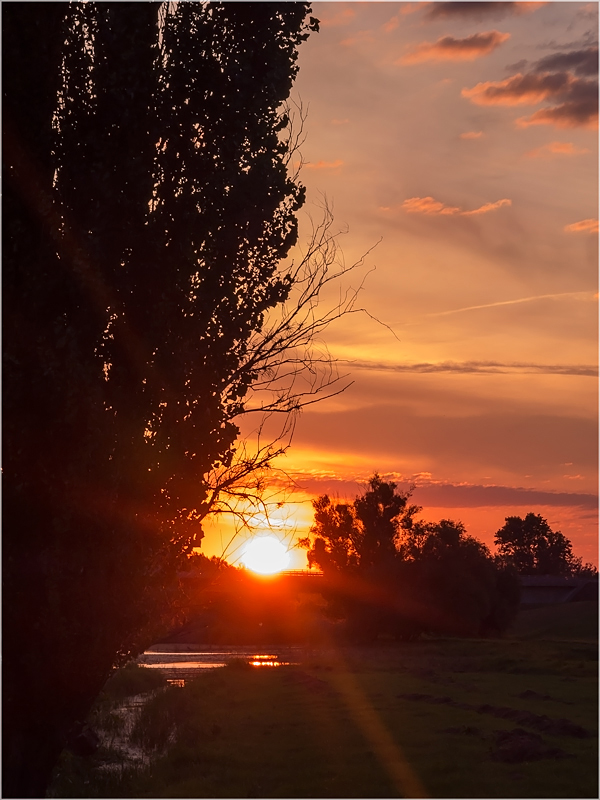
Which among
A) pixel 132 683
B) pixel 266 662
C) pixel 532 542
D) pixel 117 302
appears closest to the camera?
pixel 117 302

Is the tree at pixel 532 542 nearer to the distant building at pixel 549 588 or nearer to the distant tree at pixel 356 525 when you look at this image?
the distant building at pixel 549 588

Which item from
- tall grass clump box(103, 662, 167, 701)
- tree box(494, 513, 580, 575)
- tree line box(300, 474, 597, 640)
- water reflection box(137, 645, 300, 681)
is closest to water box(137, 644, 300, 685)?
water reflection box(137, 645, 300, 681)

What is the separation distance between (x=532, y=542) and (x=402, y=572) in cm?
10969

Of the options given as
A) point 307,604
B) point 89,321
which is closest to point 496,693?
point 89,321

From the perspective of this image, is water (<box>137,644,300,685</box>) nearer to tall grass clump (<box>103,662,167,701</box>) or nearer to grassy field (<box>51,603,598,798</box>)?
tall grass clump (<box>103,662,167,701</box>)

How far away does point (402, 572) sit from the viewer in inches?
2844

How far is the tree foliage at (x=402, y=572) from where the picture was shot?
7112 cm

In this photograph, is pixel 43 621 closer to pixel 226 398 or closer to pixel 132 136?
pixel 226 398

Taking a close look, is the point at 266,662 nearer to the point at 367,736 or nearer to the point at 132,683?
the point at 132,683

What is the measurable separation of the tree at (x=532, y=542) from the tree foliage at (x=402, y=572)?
100198 mm

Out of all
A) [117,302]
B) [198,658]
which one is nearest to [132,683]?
[198,658]

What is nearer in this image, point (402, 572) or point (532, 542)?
point (402, 572)

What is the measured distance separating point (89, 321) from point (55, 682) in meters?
5.68

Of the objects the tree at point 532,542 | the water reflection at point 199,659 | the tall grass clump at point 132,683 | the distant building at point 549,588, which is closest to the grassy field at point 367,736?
the tall grass clump at point 132,683
